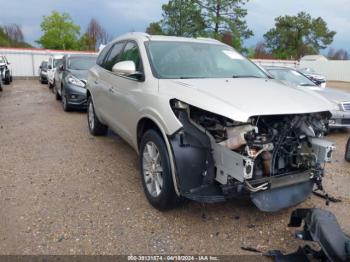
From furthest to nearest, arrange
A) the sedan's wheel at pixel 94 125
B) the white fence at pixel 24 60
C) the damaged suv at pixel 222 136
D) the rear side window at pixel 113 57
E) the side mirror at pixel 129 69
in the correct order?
1. the white fence at pixel 24 60
2. the sedan's wheel at pixel 94 125
3. the rear side window at pixel 113 57
4. the side mirror at pixel 129 69
5. the damaged suv at pixel 222 136

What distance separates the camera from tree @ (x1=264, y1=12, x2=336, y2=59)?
5822cm

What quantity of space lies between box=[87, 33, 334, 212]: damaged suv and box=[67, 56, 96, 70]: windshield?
6.46 m

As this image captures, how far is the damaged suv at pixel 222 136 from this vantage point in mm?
2949

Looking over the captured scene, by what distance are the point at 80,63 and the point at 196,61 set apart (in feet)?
22.5

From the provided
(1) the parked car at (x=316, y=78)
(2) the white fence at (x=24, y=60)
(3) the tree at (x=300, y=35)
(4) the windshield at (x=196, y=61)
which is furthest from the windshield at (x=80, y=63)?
(3) the tree at (x=300, y=35)

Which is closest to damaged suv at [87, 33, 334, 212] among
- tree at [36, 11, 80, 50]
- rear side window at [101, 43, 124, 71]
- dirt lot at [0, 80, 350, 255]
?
dirt lot at [0, 80, 350, 255]

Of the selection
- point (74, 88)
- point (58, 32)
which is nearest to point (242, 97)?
point (74, 88)

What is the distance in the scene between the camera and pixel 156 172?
139 inches

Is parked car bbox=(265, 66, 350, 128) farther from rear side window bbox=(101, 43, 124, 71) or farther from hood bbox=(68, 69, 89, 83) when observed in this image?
hood bbox=(68, 69, 89, 83)

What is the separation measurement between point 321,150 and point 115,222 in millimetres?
2161

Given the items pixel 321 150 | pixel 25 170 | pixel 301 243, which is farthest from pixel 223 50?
pixel 25 170

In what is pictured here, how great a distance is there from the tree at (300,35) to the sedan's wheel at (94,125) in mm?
56194

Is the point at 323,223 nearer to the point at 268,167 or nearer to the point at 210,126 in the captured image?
the point at 268,167

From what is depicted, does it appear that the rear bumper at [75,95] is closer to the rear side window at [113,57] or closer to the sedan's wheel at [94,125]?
the sedan's wheel at [94,125]
